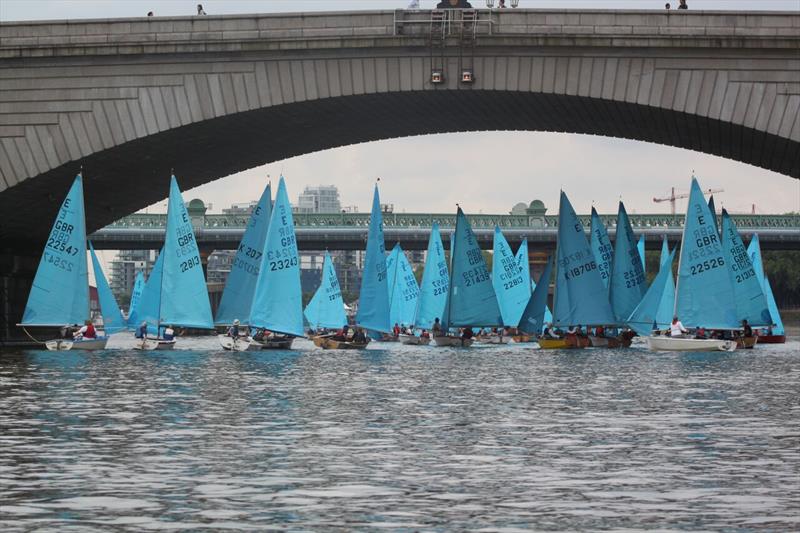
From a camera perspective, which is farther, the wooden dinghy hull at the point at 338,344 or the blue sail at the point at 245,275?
the wooden dinghy hull at the point at 338,344

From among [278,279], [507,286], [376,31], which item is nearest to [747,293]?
[507,286]

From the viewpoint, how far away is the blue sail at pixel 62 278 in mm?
58844

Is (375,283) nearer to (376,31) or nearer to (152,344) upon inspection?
(152,344)

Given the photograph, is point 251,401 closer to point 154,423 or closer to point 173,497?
point 154,423

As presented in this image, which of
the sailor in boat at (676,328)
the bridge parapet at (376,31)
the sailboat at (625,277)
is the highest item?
the bridge parapet at (376,31)

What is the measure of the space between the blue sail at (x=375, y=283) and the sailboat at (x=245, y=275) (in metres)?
5.65

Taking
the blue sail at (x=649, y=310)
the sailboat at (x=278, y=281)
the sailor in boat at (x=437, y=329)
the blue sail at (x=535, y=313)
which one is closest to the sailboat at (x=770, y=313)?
the blue sail at (x=649, y=310)

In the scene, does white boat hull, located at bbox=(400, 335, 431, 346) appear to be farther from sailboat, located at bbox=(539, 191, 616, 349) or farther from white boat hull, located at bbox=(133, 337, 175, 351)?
white boat hull, located at bbox=(133, 337, 175, 351)

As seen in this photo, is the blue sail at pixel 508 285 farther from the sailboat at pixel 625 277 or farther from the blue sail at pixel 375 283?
the blue sail at pixel 375 283

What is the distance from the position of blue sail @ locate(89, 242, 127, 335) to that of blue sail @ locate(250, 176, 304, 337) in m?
14.6

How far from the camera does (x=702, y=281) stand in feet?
227

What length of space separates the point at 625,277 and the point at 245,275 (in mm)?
23115

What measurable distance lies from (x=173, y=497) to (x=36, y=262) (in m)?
50.8

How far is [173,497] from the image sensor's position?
18.6 m
